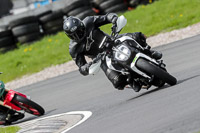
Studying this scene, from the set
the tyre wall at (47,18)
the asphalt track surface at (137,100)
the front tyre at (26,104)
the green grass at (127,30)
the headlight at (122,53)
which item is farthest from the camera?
the tyre wall at (47,18)

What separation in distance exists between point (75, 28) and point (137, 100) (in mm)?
1534

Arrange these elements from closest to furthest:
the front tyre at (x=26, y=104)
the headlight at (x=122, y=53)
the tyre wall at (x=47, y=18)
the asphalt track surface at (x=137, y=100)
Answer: the asphalt track surface at (x=137, y=100)
the headlight at (x=122, y=53)
the front tyre at (x=26, y=104)
the tyre wall at (x=47, y=18)

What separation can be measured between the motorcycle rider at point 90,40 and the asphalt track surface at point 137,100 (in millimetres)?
450

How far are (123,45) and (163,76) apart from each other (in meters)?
0.83

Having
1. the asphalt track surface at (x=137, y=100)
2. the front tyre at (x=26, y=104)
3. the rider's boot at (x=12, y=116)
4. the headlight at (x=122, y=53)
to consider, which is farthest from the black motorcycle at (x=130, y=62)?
the rider's boot at (x=12, y=116)

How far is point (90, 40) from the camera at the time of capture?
8.01 m

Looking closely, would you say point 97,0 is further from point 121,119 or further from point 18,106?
point 121,119

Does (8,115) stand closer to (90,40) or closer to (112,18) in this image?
(90,40)

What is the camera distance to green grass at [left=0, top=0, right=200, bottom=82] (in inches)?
650

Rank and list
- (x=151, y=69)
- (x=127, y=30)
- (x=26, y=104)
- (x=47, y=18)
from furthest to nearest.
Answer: (x=47, y=18)
(x=127, y=30)
(x=26, y=104)
(x=151, y=69)

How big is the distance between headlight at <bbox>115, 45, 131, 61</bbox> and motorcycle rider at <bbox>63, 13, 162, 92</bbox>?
1.55ft

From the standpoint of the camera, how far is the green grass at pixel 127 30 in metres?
16.5

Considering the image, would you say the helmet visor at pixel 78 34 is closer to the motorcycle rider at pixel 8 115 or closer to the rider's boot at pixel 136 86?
the rider's boot at pixel 136 86

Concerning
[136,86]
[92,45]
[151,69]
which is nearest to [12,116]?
[92,45]
